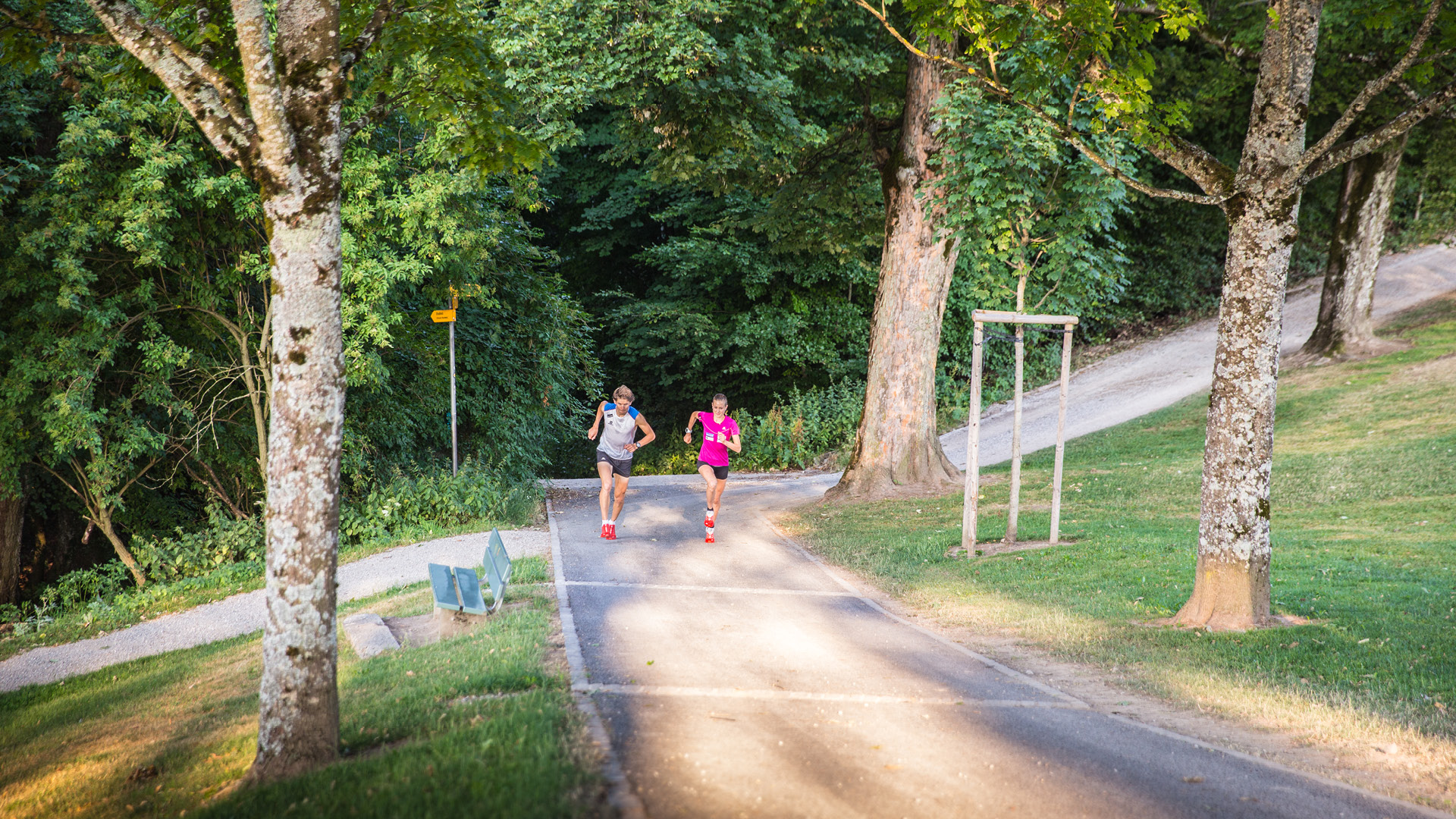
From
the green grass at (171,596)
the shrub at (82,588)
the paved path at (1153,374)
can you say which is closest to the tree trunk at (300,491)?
the green grass at (171,596)

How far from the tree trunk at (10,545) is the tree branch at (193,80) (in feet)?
35.8

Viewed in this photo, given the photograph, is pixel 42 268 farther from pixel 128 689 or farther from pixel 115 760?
pixel 115 760

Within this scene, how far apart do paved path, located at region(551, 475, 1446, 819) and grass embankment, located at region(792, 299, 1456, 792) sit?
96 centimetres

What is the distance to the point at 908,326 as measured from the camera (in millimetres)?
15391

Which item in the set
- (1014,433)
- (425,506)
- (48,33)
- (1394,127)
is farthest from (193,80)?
(425,506)

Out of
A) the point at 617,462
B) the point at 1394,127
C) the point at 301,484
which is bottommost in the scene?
the point at 617,462

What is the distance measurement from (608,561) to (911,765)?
20.1 feet

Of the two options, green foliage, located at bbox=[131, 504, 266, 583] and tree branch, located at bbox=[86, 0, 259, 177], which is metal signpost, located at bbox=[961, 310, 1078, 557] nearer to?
tree branch, located at bbox=[86, 0, 259, 177]

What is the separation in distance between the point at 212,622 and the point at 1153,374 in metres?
23.7

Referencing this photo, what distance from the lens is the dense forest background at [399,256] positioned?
11.7 metres

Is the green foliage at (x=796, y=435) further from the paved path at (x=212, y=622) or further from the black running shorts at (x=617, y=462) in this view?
the paved path at (x=212, y=622)

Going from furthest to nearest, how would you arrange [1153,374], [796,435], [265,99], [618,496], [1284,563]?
[1153,374]
[796,435]
[618,496]
[1284,563]
[265,99]

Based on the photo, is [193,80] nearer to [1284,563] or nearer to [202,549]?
[202,549]

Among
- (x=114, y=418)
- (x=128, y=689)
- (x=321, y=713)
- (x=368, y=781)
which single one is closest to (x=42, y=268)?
(x=114, y=418)
